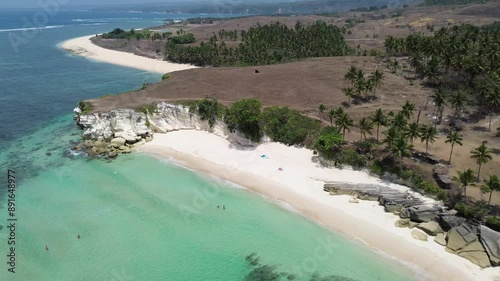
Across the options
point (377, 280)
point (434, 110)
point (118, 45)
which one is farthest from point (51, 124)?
point (118, 45)

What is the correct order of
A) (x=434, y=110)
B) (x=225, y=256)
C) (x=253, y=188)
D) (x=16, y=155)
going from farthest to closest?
(x=434, y=110)
(x=16, y=155)
(x=253, y=188)
(x=225, y=256)

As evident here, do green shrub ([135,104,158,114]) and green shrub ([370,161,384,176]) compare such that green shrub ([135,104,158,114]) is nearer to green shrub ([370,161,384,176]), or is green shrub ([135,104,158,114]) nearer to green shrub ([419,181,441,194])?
green shrub ([370,161,384,176])

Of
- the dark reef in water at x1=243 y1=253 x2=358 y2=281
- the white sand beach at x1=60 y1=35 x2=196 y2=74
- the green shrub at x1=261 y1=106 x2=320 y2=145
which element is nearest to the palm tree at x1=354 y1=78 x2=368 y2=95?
the green shrub at x1=261 y1=106 x2=320 y2=145

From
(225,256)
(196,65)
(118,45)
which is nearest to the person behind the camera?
(225,256)

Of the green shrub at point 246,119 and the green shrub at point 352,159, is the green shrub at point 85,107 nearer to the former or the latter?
the green shrub at point 246,119

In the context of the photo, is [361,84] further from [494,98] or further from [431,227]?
[431,227]

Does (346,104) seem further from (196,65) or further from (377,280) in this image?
(196,65)

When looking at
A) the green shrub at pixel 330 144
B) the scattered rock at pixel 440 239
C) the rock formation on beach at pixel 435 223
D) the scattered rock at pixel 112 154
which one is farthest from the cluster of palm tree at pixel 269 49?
the scattered rock at pixel 440 239
